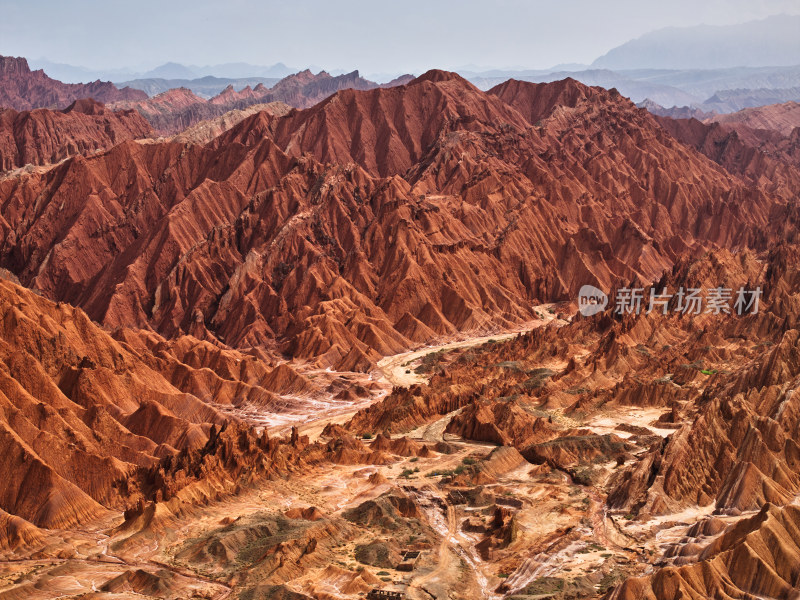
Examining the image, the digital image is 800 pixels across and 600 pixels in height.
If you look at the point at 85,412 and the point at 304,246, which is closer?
the point at 85,412

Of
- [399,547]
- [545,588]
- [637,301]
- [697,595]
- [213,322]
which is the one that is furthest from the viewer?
[213,322]

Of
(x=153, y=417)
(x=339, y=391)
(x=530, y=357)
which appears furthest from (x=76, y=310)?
(x=530, y=357)

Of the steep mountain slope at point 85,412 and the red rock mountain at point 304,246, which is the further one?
the red rock mountain at point 304,246

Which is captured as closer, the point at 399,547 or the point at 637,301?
the point at 399,547

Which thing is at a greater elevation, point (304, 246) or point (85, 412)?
point (304, 246)

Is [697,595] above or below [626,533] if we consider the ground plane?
above

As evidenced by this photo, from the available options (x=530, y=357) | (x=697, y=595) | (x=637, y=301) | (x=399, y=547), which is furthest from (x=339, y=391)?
(x=697, y=595)

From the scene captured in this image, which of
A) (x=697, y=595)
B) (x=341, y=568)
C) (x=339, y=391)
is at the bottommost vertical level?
(x=339, y=391)

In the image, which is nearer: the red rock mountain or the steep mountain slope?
the steep mountain slope

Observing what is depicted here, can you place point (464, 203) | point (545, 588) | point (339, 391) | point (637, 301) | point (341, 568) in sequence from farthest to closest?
point (464, 203) → point (637, 301) → point (339, 391) → point (341, 568) → point (545, 588)

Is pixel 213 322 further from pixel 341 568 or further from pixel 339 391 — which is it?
pixel 341 568
